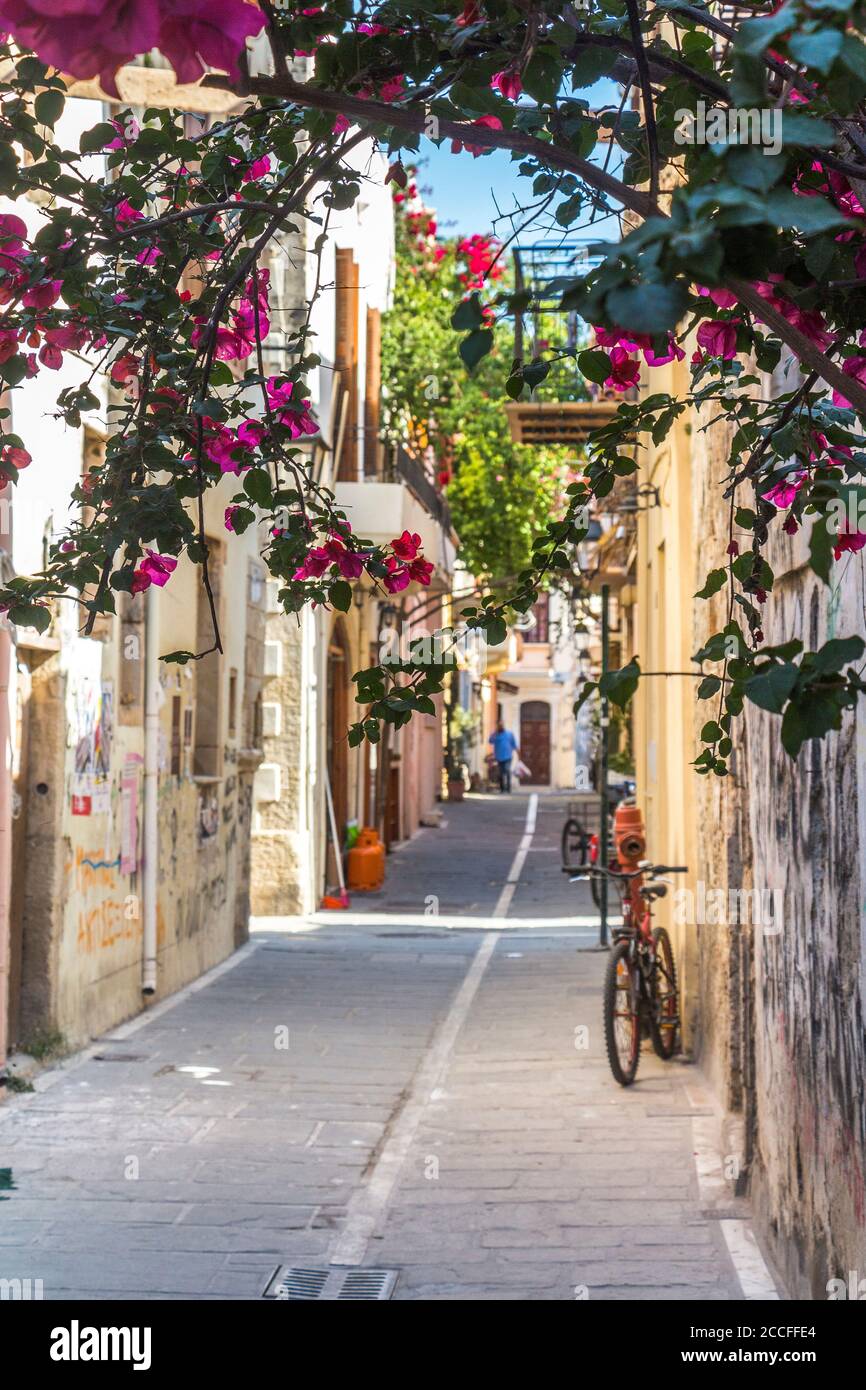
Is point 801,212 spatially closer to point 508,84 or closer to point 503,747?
point 508,84

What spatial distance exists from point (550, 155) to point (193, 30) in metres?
0.56

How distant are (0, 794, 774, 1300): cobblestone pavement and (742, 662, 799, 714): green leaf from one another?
3.93m

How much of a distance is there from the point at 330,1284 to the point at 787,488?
3616mm


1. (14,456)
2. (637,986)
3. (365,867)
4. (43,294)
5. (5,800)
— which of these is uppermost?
(43,294)

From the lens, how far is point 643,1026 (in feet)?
30.9

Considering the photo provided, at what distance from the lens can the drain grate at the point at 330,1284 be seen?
218 inches

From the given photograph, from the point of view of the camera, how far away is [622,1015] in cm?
878

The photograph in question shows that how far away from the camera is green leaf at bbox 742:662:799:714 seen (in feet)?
6.56

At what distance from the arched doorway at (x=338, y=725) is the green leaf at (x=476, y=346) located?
18.3 metres

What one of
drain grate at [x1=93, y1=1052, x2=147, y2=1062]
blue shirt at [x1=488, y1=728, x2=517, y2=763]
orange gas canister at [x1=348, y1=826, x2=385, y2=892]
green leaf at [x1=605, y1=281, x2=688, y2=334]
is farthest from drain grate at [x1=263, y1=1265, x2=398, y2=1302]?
blue shirt at [x1=488, y1=728, x2=517, y2=763]

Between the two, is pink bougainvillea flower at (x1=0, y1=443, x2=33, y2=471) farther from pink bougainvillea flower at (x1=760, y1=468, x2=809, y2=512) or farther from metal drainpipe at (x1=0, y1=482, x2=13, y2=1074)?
metal drainpipe at (x1=0, y1=482, x2=13, y2=1074)

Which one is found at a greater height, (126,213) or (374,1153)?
(126,213)

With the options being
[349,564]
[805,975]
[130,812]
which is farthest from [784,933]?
[130,812]

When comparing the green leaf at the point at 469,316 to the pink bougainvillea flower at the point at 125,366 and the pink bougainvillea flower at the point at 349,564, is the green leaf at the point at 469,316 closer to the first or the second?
the pink bougainvillea flower at the point at 349,564
